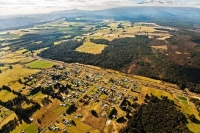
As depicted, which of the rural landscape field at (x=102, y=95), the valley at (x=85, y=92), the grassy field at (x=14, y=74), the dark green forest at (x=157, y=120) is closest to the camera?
the dark green forest at (x=157, y=120)

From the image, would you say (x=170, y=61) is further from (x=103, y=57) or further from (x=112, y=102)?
(x=112, y=102)

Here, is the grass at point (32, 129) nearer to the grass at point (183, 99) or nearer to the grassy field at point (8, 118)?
the grassy field at point (8, 118)

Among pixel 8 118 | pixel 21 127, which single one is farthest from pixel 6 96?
pixel 21 127

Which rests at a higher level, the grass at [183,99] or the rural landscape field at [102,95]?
the rural landscape field at [102,95]

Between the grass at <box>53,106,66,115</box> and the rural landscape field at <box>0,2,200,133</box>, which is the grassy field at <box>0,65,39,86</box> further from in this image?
the grass at <box>53,106,66,115</box>

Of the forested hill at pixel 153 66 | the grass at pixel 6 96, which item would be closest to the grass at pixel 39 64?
the forested hill at pixel 153 66

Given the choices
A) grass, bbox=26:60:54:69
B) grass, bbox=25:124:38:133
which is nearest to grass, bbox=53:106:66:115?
grass, bbox=25:124:38:133

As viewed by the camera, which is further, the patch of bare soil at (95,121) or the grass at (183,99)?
the grass at (183,99)

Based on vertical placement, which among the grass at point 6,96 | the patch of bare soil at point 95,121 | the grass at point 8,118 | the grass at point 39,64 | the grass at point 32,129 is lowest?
the patch of bare soil at point 95,121

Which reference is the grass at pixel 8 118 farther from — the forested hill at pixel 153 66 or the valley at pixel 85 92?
the forested hill at pixel 153 66

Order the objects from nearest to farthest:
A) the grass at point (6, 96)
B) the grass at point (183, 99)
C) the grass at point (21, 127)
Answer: the grass at point (21, 127)
the grass at point (183, 99)
the grass at point (6, 96)
